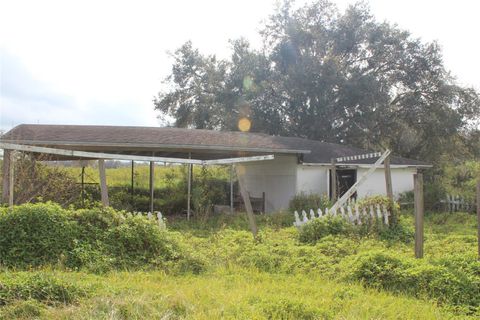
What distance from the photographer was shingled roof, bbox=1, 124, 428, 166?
50.2 feet

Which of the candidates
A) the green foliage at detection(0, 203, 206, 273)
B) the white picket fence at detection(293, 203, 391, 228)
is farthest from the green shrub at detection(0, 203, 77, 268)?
the white picket fence at detection(293, 203, 391, 228)

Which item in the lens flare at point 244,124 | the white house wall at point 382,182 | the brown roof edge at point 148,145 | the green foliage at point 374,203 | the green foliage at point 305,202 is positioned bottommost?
the green foliage at point 305,202

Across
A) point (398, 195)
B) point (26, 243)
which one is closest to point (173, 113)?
point (398, 195)

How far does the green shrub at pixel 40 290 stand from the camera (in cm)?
495

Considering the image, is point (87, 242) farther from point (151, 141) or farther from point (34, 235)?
point (151, 141)

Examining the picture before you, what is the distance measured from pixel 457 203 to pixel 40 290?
1937cm

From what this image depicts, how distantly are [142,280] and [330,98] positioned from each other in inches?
1031

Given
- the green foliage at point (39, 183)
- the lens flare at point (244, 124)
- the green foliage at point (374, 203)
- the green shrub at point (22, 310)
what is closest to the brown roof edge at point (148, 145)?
the green foliage at point (39, 183)

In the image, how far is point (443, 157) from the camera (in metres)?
30.5

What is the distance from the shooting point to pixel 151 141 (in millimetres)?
16125

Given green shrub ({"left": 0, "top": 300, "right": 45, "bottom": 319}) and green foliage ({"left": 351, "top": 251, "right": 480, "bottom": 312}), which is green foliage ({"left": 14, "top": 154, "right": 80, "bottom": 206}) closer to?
green shrub ({"left": 0, "top": 300, "right": 45, "bottom": 319})

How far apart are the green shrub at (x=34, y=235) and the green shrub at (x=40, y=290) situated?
6.01 feet

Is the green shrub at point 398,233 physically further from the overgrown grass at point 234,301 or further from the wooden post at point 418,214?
the overgrown grass at point 234,301

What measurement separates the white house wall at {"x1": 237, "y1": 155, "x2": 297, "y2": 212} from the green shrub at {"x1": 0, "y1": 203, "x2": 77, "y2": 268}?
11.7 m
